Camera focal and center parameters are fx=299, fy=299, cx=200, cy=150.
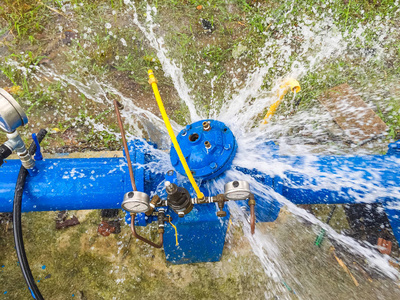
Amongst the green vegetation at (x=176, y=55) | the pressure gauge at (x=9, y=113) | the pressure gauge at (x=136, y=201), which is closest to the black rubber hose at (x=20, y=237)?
the pressure gauge at (x=9, y=113)

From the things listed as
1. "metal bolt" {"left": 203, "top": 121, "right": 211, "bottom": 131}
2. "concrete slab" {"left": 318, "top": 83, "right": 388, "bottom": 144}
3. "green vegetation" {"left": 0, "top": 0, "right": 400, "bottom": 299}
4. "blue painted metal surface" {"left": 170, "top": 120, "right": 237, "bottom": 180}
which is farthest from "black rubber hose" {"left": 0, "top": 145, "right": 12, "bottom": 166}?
"concrete slab" {"left": 318, "top": 83, "right": 388, "bottom": 144}

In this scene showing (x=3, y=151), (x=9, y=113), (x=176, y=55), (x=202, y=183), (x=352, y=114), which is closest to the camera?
(x=9, y=113)

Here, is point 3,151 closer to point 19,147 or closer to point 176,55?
point 19,147

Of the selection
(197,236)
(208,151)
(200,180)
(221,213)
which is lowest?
(197,236)

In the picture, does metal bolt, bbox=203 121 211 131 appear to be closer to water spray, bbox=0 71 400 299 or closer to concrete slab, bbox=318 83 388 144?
water spray, bbox=0 71 400 299

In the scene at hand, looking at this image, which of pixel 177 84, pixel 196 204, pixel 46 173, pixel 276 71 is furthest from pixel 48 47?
pixel 196 204

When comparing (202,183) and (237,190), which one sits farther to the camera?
(202,183)

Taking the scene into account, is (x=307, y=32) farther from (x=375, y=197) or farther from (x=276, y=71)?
(x=375, y=197)

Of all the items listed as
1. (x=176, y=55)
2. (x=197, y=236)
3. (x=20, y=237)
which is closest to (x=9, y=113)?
(x=20, y=237)

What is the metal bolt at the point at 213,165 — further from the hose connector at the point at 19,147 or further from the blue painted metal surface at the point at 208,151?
the hose connector at the point at 19,147
